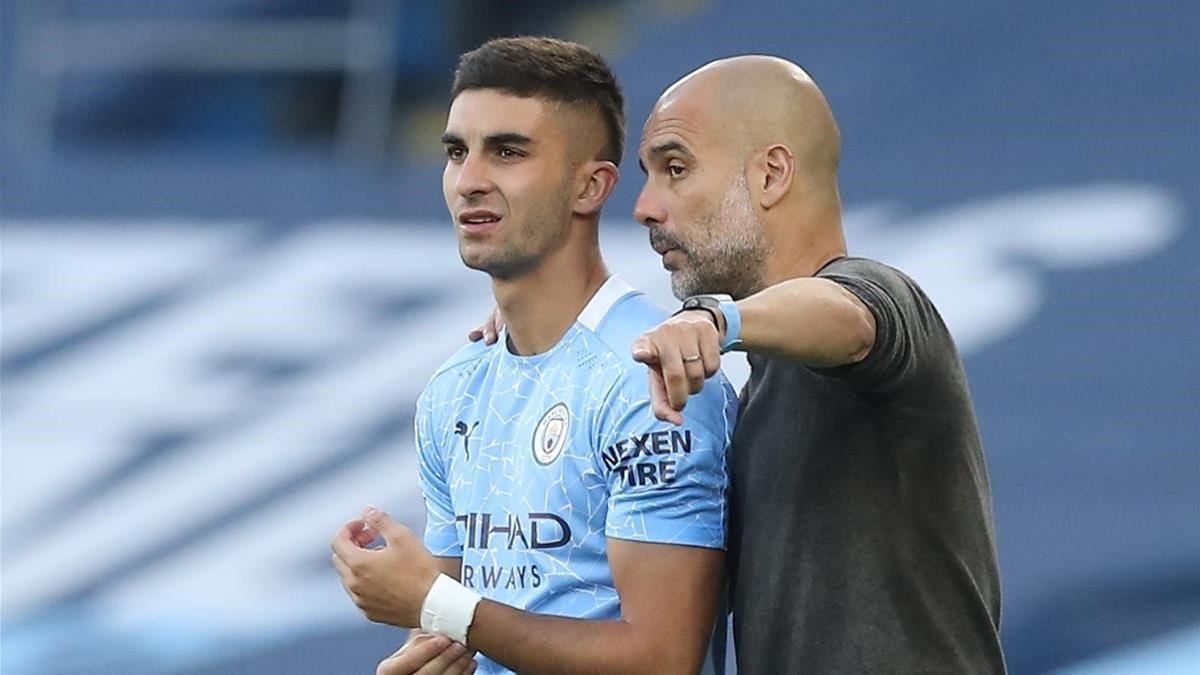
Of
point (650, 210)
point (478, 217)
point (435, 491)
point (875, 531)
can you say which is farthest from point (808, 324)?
point (435, 491)

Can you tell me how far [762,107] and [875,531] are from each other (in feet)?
2.05

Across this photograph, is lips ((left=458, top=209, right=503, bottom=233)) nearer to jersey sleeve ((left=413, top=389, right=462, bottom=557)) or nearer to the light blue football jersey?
the light blue football jersey

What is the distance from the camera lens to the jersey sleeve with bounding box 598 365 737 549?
2.86m

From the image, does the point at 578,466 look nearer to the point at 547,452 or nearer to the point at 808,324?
the point at 547,452

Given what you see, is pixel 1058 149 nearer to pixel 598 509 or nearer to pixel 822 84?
pixel 822 84

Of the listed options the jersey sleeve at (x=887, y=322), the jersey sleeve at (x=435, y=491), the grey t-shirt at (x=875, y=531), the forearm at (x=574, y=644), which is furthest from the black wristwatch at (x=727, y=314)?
the jersey sleeve at (x=435, y=491)

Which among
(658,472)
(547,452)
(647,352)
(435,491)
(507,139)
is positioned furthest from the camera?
(435,491)

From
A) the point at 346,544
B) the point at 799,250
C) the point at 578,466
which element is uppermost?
the point at 799,250

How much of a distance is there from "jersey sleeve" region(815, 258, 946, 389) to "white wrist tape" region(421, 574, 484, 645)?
0.61m

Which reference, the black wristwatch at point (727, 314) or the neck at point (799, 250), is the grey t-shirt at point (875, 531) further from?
the black wristwatch at point (727, 314)

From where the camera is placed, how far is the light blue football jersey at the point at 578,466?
9.42 ft

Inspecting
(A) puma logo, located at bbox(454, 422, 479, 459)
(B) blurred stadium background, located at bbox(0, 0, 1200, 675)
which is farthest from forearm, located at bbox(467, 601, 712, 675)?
(B) blurred stadium background, located at bbox(0, 0, 1200, 675)

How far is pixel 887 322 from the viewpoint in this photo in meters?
2.54

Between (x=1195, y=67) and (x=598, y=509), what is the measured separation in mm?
3662
